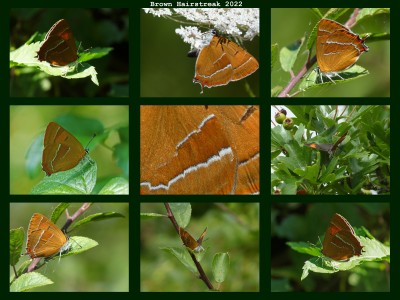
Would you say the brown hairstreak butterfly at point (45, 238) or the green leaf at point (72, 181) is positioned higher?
the green leaf at point (72, 181)

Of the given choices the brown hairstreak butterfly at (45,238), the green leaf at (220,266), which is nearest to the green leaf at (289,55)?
the green leaf at (220,266)

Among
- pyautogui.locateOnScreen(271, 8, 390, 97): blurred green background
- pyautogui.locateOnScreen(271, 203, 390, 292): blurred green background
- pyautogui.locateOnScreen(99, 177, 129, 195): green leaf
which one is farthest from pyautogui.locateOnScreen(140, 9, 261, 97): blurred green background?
pyautogui.locateOnScreen(271, 203, 390, 292): blurred green background

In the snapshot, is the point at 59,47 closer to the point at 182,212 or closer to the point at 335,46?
the point at 182,212

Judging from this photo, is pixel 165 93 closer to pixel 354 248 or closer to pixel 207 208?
pixel 207 208

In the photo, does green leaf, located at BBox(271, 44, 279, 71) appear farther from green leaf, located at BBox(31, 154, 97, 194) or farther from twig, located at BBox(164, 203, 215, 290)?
green leaf, located at BBox(31, 154, 97, 194)

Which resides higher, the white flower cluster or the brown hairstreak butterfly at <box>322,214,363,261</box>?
the white flower cluster

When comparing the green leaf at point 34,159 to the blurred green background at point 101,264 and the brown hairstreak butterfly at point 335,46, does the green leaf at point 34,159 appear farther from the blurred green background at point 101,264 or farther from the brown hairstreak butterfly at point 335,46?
the brown hairstreak butterfly at point 335,46

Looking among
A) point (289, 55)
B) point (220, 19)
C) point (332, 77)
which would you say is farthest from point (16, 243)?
point (332, 77)

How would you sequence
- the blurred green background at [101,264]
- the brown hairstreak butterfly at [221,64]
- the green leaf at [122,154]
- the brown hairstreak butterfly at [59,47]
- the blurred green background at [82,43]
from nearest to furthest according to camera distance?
the brown hairstreak butterfly at [59,47] < the brown hairstreak butterfly at [221,64] < the green leaf at [122,154] < the blurred green background at [82,43] < the blurred green background at [101,264]
